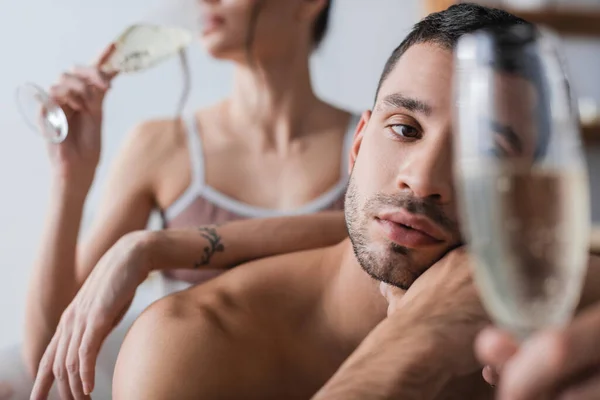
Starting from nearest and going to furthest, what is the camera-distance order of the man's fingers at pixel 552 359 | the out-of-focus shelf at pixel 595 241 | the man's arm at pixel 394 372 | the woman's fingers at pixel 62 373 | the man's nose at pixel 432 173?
the man's fingers at pixel 552 359 → the man's arm at pixel 394 372 → the man's nose at pixel 432 173 → the woman's fingers at pixel 62 373 → the out-of-focus shelf at pixel 595 241

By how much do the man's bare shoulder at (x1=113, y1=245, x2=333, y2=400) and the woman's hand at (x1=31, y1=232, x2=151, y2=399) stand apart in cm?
3

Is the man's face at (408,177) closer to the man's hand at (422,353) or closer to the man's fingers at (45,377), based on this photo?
the man's hand at (422,353)

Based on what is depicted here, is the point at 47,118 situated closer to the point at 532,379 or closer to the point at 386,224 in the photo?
the point at 386,224

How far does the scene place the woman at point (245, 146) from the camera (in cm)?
92

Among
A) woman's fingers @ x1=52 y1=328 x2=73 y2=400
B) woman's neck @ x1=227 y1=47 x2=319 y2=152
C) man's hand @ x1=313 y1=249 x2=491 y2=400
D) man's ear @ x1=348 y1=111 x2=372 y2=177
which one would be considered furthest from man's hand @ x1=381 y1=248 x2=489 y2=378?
woman's neck @ x1=227 y1=47 x2=319 y2=152

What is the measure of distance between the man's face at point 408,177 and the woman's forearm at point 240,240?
149 millimetres

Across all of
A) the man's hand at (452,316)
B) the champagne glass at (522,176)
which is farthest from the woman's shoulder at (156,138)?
the champagne glass at (522,176)

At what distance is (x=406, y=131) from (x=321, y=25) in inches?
19.3

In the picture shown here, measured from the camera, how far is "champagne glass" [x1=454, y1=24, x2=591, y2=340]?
0.33 meters

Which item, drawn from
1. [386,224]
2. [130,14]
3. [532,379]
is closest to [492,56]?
[532,379]

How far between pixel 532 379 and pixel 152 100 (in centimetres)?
82

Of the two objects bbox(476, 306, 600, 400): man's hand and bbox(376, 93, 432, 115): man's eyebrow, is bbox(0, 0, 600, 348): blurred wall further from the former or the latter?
bbox(476, 306, 600, 400): man's hand

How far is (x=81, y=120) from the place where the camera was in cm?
80

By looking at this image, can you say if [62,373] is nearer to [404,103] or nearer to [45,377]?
[45,377]
